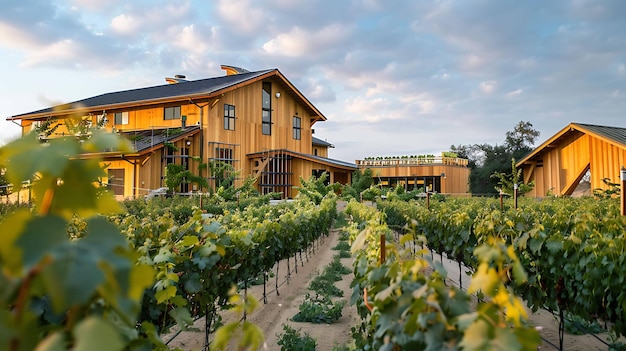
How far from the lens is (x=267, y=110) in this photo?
27.8 meters

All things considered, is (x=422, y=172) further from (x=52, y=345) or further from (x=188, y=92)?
(x=52, y=345)

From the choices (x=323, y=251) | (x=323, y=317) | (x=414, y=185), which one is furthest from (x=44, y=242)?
(x=414, y=185)

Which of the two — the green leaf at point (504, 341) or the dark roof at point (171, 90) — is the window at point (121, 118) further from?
the green leaf at point (504, 341)

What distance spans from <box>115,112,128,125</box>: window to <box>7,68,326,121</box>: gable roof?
0.69 metres

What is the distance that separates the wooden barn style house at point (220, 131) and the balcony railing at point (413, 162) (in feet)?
15.4

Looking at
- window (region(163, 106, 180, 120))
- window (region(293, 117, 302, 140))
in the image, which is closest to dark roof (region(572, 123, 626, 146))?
window (region(293, 117, 302, 140))

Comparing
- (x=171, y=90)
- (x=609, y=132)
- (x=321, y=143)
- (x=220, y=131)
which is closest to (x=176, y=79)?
(x=171, y=90)

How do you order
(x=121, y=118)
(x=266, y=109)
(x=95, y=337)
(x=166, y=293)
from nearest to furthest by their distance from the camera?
1. (x=95, y=337)
2. (x=166, y=293)
3. (x=121, y=118)
4. (x=266, y=109)

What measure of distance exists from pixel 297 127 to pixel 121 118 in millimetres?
11014

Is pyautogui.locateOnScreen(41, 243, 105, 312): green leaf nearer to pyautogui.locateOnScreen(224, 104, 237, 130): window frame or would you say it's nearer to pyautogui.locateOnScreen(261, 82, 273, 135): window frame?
pyautogui.locateOnScreen(224, 104, 237, 130): window frame

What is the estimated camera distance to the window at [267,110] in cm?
2767

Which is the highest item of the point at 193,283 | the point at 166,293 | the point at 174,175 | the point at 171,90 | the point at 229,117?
the point at 171,90

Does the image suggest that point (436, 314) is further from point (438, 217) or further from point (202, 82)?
point (202, 82)

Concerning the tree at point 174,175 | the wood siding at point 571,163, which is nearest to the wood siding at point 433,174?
the wood siding at point 571,163
